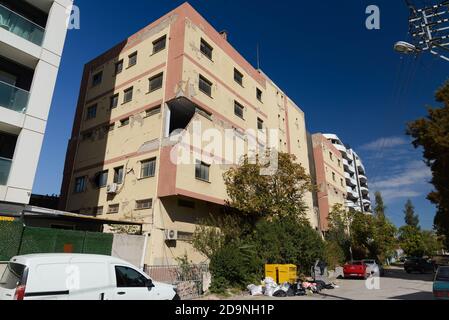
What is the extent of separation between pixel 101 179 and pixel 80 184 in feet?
9.06

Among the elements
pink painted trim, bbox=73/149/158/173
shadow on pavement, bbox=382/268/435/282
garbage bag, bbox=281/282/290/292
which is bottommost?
shadow on pavement, bbox=382/268/435/282

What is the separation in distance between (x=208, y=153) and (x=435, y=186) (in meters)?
17.9

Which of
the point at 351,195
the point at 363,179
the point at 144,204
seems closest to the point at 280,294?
the point at 144,204

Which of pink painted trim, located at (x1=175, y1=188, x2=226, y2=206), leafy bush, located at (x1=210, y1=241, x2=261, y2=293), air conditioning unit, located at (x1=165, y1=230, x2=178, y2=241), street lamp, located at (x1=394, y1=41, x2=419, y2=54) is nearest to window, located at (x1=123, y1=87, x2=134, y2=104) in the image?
pink painted trim, located at (x1=175, y1=188, x2=226, y2=206)

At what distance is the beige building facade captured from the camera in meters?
43.7

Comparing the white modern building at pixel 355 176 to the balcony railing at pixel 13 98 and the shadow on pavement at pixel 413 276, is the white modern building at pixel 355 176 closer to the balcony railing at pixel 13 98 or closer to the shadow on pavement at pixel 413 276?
the shadow on pavement at pixel 413 276

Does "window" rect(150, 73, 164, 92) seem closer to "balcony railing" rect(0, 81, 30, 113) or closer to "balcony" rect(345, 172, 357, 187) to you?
"balcony railing" rect(0, 81, 30, 113)

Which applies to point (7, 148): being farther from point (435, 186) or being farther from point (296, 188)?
point (435, 186)

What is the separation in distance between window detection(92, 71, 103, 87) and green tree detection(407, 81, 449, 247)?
1054 inches

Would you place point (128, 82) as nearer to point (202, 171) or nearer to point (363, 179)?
point (202, 171)
